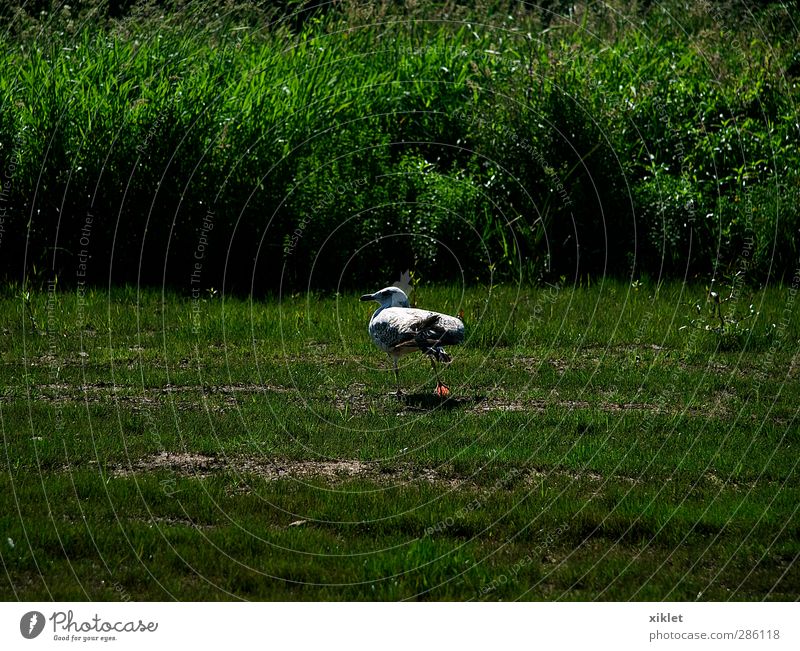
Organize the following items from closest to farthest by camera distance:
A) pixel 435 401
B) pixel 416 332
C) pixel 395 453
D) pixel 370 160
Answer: pixel 395 453 < pixel 416 332 < pixel 435 401 < pixel 370 160

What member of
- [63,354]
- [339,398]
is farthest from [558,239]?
[63,354]

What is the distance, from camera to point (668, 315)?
1208 cm

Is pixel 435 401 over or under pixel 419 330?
under

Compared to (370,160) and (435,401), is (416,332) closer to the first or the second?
(435,401)

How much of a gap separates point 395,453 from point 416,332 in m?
1.27

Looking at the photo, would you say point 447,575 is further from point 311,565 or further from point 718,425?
point 718,425

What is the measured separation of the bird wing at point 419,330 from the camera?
8.98 m

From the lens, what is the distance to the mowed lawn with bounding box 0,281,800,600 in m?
6.14

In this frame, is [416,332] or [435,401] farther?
[435,401]

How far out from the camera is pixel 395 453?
8.10m

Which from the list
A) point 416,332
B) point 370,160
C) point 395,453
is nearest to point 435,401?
point 416,332

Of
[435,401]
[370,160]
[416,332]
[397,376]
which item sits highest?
[370,160]

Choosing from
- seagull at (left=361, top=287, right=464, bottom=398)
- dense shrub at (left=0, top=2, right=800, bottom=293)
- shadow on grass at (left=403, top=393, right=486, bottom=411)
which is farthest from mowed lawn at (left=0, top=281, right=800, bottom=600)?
dense shrub at (left=0, top=2, right=800, bottom=293)

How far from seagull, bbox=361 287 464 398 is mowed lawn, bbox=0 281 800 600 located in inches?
19.0
